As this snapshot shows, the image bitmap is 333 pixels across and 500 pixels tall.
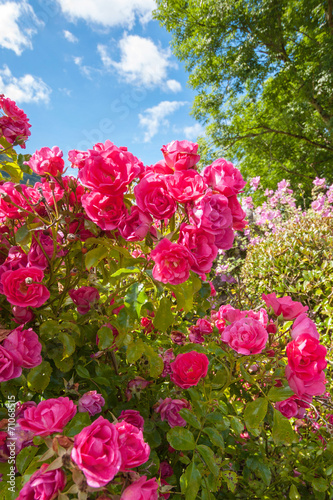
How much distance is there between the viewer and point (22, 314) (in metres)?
0.91

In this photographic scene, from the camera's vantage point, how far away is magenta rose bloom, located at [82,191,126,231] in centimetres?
81

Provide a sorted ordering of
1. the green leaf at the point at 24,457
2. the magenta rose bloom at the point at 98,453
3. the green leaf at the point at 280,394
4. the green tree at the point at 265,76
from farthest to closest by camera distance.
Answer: the green tree at the point at 265,76 < the green leaf at the point at 280,394 < the green leaf at the point at 24,457 < the magenta rose bloom at the point at 98,453

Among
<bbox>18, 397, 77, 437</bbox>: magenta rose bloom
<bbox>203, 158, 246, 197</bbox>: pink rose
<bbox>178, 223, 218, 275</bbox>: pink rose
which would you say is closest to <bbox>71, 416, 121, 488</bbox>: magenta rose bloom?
<bbox>18, 397, 77, 437</bbox>: magenta rose bloom

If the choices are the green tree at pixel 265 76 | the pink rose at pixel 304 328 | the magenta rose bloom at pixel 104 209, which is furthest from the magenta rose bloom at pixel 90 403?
the green tree at pixel 265 76

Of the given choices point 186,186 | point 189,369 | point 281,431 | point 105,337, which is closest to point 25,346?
point 105,337

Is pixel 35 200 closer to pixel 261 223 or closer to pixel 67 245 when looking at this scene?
pixel 67 245

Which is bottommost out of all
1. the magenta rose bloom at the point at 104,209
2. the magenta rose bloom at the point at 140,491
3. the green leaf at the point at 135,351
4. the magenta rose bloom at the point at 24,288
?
the magenta rose bloom at the point at 140,491

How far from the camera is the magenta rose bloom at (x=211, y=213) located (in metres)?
0.73

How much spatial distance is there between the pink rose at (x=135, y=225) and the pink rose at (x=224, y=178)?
201mm

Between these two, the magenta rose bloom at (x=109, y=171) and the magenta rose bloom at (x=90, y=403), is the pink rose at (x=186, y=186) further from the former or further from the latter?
the magenta rose bloom at (x=90, y=403)

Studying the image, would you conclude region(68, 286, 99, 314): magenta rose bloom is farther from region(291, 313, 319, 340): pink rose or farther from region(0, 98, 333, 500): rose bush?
region(291, 313, 319, 340): pink rose

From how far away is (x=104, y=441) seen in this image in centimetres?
53

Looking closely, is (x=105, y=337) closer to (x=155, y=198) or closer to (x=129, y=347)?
(x=129, y=347)

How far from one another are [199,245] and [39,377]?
23.6 inches
